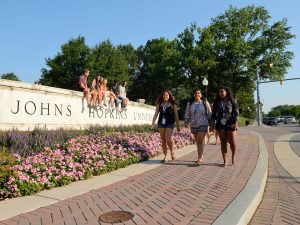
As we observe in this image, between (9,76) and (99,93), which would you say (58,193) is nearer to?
(99,93)

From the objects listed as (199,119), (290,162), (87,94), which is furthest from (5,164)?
(87,94)

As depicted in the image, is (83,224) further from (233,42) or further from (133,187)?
(233,42)

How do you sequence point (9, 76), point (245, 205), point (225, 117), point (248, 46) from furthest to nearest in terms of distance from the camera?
point (9, 76) → point (248, 46) → point (225, 117) → point (245, 205)

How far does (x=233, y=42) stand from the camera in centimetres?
4366

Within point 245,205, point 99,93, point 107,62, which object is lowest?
point 245,205

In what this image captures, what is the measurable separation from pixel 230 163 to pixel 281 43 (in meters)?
41.1

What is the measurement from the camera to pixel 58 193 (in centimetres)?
591

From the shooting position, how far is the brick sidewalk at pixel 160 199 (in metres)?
4.51

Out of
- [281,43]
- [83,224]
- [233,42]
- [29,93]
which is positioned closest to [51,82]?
[233,42]

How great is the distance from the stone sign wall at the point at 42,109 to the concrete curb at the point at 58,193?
3790mm

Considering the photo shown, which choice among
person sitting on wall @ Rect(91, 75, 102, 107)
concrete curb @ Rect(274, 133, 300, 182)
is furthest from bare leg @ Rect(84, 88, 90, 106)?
concrete curb @ Rect(274, 133, 300, 182)

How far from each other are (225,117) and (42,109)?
6.33 m

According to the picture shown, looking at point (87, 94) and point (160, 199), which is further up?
point (87, 94)

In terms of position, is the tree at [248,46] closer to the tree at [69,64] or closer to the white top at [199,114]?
the tree at [69,64]
